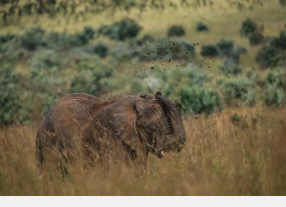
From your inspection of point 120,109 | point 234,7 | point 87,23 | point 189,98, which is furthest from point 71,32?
point 120,109

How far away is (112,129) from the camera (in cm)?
752

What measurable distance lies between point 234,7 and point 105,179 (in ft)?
148

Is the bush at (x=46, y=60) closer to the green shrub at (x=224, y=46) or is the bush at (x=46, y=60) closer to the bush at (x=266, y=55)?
the bush at (x=266, y=55)

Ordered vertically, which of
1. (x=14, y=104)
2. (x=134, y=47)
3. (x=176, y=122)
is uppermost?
(x=176, y=122)

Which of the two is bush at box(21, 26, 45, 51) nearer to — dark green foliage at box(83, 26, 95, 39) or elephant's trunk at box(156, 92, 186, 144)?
dark green foliage at box(83, 26, 95, 39)

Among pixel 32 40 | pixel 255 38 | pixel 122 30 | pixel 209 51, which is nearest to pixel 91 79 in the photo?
pixel 209 51

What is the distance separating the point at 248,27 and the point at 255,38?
2.29 meters

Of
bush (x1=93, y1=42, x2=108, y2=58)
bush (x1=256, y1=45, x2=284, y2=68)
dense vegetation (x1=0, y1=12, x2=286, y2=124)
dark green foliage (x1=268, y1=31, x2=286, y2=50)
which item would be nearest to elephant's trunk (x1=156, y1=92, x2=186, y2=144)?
dense vegetation (x1=0, y1=12, x2=286, y2=124)

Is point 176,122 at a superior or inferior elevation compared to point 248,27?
superior

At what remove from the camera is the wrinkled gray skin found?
7232mm

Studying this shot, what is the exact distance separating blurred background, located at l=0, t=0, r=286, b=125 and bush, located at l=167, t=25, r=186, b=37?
0.08 meters

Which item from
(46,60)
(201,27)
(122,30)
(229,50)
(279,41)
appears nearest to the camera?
(46,60)

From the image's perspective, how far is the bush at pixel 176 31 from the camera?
49.3m

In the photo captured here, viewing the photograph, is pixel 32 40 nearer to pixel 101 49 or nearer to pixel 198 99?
pixel 101 49
